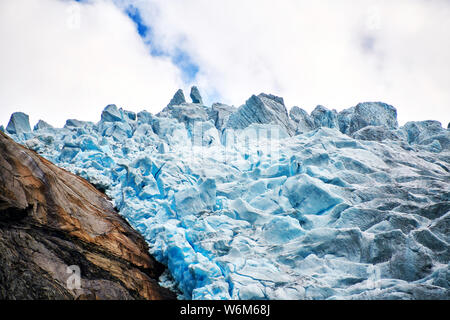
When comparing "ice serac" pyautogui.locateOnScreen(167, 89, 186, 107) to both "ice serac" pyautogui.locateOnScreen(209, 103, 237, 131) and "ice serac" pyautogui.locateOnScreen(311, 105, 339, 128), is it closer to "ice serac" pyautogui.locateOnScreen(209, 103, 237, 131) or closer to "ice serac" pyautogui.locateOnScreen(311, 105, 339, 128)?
"ice serac" pyautogui.locateOnScreen(209, 103, 237, 131)

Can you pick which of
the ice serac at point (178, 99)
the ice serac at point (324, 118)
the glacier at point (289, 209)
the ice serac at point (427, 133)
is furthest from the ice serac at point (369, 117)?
the ice serac at point (178, 99)

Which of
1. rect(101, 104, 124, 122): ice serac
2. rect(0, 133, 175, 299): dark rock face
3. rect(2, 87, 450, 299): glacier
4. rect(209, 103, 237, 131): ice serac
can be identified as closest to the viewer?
rect(0, 133, 175, 299): dark rock face

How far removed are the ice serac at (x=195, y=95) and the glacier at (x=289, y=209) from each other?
8.31 meters

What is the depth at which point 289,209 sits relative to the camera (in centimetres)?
681

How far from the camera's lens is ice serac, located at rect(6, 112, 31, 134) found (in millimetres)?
14648

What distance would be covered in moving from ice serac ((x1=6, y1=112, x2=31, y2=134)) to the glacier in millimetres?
4329

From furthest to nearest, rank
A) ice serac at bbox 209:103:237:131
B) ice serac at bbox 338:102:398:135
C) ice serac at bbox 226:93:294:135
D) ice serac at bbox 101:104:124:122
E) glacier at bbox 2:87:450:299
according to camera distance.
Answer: ice serac at bbox 209:103:237:131 → ice serac at bbox 101:104:124:122 → ice serac at bbox 226:93:294:135 → ice serac at bbox 338:102:398:135 → glacier at bbox 2:87:450:299

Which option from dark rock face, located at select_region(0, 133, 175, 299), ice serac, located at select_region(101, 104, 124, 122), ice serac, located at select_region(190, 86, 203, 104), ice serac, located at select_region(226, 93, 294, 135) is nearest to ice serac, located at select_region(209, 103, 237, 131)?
ice serac, located at select_region(190, 86, 203, 104)

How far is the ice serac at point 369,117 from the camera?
13.3 m

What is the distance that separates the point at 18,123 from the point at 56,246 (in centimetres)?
1355

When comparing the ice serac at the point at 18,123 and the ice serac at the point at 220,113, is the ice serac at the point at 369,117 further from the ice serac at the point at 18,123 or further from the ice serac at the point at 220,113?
the ice serac at the point at 18,123

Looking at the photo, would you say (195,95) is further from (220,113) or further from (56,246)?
(56,246)
